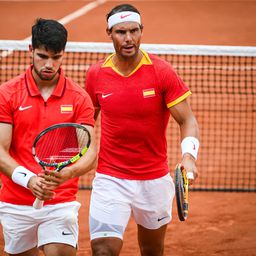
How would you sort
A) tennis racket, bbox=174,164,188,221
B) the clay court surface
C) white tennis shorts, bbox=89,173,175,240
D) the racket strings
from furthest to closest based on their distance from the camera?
the clay court surface < white tennis shorts, bbox=89,173,175,240 < the racket strings < tennis racket, bbox=174,164,188,221

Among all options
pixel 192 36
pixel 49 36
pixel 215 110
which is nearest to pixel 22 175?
pixel 49 36

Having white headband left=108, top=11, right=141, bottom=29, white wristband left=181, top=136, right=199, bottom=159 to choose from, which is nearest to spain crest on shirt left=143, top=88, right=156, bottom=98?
white wristband left=181, top=136, right=199, bottom=159

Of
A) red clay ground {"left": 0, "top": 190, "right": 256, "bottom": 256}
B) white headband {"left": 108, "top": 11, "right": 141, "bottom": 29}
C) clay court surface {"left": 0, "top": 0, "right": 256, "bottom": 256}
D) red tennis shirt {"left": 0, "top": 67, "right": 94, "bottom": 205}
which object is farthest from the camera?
clay court surface {"left": 0, "top": 0, "right": 256, "bottom": 256}

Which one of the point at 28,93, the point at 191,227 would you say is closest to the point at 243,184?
the point at 191,227

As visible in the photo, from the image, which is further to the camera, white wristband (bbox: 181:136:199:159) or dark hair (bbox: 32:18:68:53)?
white wristband (bbox: 181:136:199:159)

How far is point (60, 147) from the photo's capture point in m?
6.88

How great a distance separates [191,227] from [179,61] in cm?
887

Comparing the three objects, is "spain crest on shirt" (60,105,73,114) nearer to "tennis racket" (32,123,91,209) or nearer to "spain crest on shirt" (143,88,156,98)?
"tennis racket" (32,123,91,209)

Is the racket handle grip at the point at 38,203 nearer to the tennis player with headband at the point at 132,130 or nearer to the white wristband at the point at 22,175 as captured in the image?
the white wristband at the point at 22,175

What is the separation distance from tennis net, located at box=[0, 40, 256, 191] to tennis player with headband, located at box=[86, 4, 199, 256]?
3273 mm

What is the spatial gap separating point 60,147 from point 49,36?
979mm

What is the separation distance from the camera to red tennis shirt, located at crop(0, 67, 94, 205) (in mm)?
7023

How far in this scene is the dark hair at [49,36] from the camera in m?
6.93

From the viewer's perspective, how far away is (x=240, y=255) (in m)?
10.1
